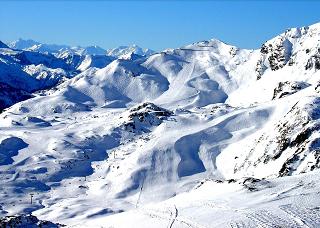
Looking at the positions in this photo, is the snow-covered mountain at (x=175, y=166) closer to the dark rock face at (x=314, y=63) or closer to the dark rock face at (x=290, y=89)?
the dark rock face at (x=314, y=63)

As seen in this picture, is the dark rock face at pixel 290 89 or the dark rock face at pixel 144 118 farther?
the dark rock face at pixel 144 118

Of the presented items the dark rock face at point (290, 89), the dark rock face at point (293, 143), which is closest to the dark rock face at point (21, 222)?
the dark rock face at point (293, 143)

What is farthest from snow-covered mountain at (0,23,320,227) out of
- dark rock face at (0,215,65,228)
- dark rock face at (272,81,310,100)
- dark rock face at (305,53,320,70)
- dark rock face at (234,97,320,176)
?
dark rock face at (0,215,65,228)

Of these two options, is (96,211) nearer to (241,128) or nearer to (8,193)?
(8,193)

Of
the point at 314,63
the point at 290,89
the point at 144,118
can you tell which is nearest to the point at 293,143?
the point at 290,89

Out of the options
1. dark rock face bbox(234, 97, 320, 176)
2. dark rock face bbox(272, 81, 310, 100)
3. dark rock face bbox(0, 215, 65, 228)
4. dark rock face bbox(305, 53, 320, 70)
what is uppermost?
dark rock face bbox(305, 53, 320, 70)

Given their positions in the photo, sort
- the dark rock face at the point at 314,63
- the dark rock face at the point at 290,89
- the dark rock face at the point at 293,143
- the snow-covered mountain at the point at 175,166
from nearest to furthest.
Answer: the snow-covered mountain at the point at 175,166, the dark rock face at the point at 293,143, the dark rock face at the point at 290,89, the dark rock face at the point at 314,63

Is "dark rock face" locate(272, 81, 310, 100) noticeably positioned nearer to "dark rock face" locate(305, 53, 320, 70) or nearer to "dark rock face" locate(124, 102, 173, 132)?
"dark rock face" locate(305, 53, 320, 70)

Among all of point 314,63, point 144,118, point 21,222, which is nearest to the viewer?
point 21,222

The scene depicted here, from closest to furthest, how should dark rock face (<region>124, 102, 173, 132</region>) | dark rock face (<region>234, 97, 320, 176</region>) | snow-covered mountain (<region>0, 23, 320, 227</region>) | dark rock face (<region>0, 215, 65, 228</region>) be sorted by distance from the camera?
1. snow-covered mountain (<region>0, 23, 320, 227</region>)
2. dark rock face (<region>0, 215, 65, 228</region>)
3. dark rock face (<region>234, 97, 320, 176</region>)
4. dark rock face (<region>124, 102, 173, 132</region>)

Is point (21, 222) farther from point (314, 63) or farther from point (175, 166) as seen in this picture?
point (314, 63)

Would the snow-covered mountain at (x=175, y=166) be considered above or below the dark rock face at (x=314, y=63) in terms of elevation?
below
